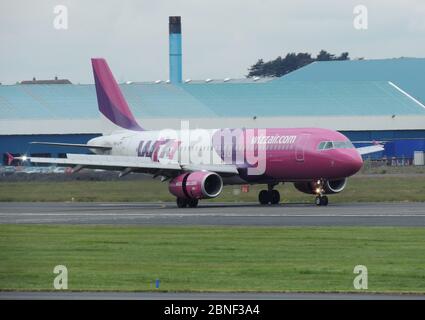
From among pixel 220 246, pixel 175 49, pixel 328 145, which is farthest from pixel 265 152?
pixel 175 49

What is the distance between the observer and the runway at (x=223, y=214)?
→ 37156 mm

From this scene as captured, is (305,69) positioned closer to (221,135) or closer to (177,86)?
(177,86)

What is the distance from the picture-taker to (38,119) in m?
83.6

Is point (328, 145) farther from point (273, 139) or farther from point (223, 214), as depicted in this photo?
point (223, 214)

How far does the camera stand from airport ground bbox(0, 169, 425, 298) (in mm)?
21703

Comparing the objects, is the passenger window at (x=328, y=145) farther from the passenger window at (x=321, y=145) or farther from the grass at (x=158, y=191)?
the grass at (x=158, y=191)

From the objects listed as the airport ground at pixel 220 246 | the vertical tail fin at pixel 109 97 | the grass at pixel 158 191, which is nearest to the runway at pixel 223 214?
the airport ground at pixel 220 246

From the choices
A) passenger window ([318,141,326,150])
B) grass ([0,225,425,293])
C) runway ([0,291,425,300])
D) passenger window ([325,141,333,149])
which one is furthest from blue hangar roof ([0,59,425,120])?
runway ([0,291,425,300])

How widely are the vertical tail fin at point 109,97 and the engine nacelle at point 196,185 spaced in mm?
9075

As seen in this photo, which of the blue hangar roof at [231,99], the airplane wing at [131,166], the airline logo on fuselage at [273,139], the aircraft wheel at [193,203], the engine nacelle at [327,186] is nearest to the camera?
the aircraft wheel at [193,203]

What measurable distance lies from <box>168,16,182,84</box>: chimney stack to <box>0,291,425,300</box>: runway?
202 ft

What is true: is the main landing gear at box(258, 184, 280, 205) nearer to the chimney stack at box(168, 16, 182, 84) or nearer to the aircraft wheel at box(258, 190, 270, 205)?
the aircraft wheel at box(258, 190, 270, 205)

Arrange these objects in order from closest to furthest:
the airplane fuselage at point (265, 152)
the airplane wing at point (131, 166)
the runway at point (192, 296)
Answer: the runway at point (192, 296) < the airplane fuselage at point (265, 152) < the airplane wing at point (131, 166)

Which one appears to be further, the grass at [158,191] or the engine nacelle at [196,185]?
the grass at [158,191]
